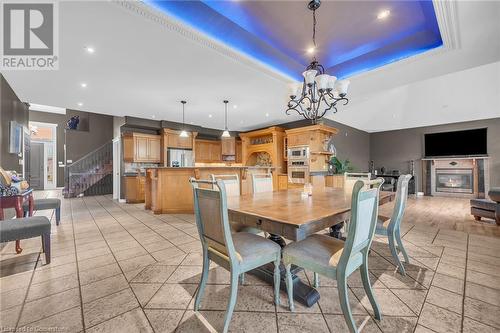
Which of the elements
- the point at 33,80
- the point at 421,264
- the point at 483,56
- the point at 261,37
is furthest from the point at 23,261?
the point at 483,56

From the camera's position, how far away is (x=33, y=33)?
2.41 m

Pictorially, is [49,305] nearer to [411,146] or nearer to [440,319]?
[440,319]

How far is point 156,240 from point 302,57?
3.53 meters

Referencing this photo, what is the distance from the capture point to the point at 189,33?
2.36m

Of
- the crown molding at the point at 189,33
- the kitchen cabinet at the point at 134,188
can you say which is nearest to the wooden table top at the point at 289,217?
the crown molding at the point at 189,33

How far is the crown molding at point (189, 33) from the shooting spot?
199 cm

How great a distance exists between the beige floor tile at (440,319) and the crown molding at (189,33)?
3158 mm

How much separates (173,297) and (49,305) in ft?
2.96

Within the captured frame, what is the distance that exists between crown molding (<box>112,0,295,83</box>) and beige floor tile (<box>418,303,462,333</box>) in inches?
124

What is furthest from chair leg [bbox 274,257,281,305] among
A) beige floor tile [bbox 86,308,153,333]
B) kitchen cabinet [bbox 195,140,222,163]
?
kitchen cabinet [bbox 195,140,222,163]

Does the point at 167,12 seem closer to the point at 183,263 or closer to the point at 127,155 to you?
the point at 183,263

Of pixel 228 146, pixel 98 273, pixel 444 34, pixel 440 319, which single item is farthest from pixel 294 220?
pixel 228 146

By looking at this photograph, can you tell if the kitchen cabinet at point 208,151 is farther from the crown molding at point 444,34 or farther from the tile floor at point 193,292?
the crown molding at point 444,34

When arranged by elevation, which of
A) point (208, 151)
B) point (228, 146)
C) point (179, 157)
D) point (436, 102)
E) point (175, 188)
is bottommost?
point (175, 188)
